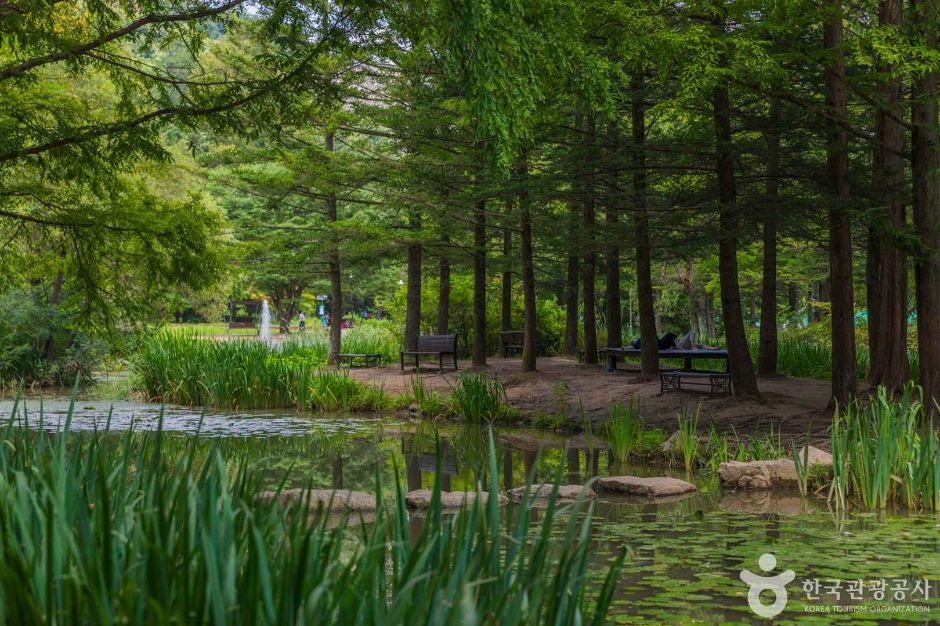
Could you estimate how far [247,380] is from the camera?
50.6 feet

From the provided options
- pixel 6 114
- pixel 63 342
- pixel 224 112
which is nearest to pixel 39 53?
pixel 6 114

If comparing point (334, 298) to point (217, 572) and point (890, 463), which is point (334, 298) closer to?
point (890, 463)

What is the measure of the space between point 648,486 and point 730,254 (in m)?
5.46

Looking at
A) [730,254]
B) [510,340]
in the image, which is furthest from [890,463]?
[510,340]

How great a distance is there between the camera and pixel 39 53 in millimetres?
8266

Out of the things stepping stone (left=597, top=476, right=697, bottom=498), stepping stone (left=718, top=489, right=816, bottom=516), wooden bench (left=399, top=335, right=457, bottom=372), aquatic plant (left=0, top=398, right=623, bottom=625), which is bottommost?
stepping stone (left=718, top=489, right=816, bottom=516)

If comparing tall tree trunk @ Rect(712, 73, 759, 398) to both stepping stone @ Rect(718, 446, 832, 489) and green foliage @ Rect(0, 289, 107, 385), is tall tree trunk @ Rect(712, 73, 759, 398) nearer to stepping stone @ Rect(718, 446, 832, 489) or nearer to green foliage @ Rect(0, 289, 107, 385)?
stepping stone @ Rect(718, 446, 832, 489)

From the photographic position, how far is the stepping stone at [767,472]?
8078 millimetres

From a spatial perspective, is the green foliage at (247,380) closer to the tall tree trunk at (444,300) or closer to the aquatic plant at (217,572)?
the tall tree trunk at (444,300)

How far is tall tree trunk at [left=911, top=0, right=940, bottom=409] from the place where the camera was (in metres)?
9.26

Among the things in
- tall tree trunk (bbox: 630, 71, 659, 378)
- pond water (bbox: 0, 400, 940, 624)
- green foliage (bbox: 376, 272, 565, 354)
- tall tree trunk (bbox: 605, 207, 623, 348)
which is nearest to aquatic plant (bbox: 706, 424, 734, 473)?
pond water (bbox: 0, 400, 940, 624)

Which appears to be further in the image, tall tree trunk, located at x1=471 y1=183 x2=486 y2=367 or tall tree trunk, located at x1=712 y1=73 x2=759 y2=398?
tall tree trunk, located at x1=471 y1=183 x2=486 y2=367

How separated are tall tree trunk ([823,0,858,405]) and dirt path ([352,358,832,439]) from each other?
0.53 metres

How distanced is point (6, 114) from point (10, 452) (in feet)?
19.8
